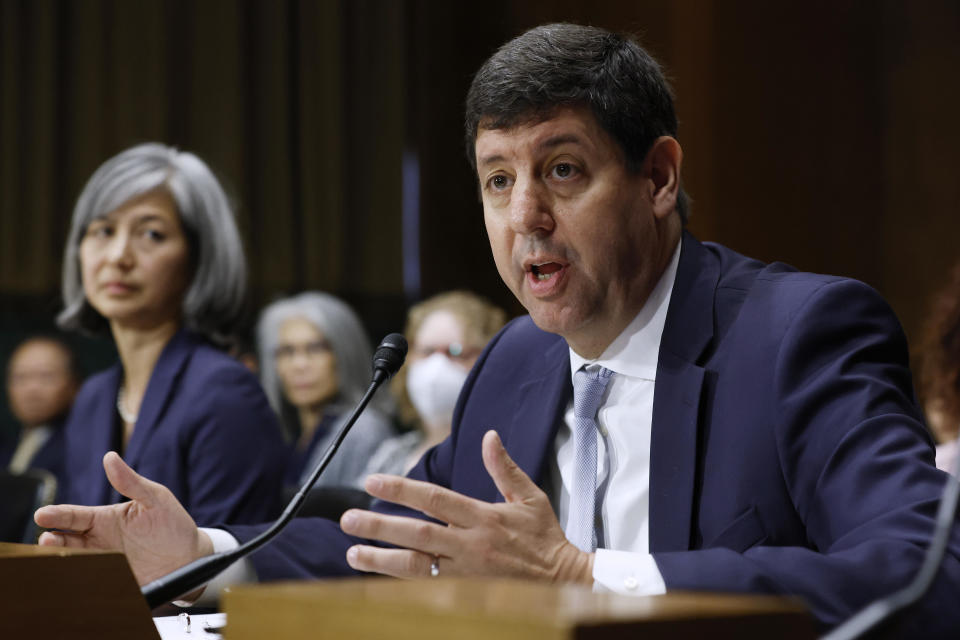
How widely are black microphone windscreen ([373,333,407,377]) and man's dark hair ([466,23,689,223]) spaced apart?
0.38 m

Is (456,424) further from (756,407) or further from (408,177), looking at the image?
(408,177)

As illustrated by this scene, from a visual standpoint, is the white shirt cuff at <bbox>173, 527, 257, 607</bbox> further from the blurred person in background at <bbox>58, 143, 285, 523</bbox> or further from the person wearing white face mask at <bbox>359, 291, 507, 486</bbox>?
the person wearing white face mask at <bbox>359, 291, 507, 486</bbox>

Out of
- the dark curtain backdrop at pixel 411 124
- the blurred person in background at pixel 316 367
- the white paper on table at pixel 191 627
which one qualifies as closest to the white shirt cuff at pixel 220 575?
the white paper on table at pixel 191 627

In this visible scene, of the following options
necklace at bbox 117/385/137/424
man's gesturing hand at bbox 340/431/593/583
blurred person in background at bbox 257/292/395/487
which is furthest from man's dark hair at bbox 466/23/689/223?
blurred person in background at bbox 257/292/395/487

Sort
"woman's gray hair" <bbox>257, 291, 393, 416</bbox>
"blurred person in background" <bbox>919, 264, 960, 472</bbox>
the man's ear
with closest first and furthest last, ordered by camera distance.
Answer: the man's ear
"blurred person in background" <bbox>919, 264, 960, 472</bbox>
"woman's gray hair" <bbox>257, 291, 393, 416</bbox>

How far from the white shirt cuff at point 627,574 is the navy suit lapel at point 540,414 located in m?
0.54

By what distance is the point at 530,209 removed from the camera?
5.84 ft

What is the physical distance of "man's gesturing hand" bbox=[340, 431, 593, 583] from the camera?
124cm

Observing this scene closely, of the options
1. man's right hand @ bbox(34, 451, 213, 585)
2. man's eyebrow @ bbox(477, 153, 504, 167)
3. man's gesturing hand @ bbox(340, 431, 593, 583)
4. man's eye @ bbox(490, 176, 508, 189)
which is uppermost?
man's eyebrow @ bbox(477, 153, 504, 167)

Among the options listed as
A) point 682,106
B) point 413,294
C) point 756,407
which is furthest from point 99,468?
point 413,294

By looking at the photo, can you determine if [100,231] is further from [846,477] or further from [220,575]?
[846,477]

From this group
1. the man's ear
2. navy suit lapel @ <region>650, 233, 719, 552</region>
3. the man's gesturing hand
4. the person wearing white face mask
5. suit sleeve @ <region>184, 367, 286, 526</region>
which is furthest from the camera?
the person wearing white face mask

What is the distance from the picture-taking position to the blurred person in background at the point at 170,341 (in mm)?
2615

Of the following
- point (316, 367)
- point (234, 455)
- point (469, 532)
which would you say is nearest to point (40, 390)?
→ point (316, 367)
